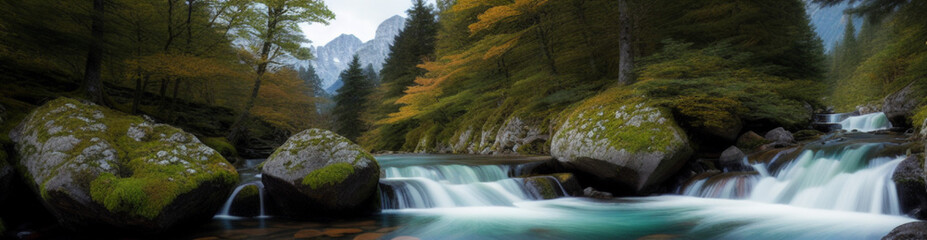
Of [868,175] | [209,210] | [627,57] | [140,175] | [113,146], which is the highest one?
[627,57]

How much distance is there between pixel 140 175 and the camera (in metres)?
4.43

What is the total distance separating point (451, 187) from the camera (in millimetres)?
7168

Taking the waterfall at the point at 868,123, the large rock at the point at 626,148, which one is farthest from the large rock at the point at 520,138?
the waterfall at the point at 868,123

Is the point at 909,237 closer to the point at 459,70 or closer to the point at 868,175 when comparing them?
the point at 868,175

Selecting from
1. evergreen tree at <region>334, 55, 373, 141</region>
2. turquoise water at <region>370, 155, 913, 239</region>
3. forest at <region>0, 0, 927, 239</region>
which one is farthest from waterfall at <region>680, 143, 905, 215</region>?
evergreen tree at <region>334, 55, 373, 141</region>

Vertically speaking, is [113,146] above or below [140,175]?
above

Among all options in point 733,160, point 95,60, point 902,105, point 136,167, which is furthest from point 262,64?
point 902,105

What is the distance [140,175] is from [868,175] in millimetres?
9314

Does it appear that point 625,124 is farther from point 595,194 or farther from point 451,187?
point 451,187

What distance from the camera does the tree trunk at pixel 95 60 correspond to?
25.7 feet

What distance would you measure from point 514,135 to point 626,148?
22.2ft

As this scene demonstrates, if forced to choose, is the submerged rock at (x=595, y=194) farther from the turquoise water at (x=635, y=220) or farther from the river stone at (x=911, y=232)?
the river stone at (x=911, y=232)

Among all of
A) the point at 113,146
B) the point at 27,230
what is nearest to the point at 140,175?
the point at 113,146

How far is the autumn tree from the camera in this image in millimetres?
13188
